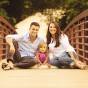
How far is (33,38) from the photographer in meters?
6.99

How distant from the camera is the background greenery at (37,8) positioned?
15.8 meters

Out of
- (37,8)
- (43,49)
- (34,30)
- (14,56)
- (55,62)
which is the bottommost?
(55,62)

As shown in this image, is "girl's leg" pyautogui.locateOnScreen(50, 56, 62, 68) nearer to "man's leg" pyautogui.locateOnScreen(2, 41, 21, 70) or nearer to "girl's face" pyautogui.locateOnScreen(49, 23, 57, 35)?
"girl's face" pyautogui.locateOnScreen(49, 23, 57, 35)

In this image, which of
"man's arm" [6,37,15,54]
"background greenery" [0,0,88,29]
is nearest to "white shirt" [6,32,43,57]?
"man's arm" [6,37,15,54]

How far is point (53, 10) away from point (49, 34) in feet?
59.0

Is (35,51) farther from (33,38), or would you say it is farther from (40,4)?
(40,4)

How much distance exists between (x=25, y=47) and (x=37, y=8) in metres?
19.0

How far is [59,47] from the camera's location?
7.07m

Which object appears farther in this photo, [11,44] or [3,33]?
[3,33]
